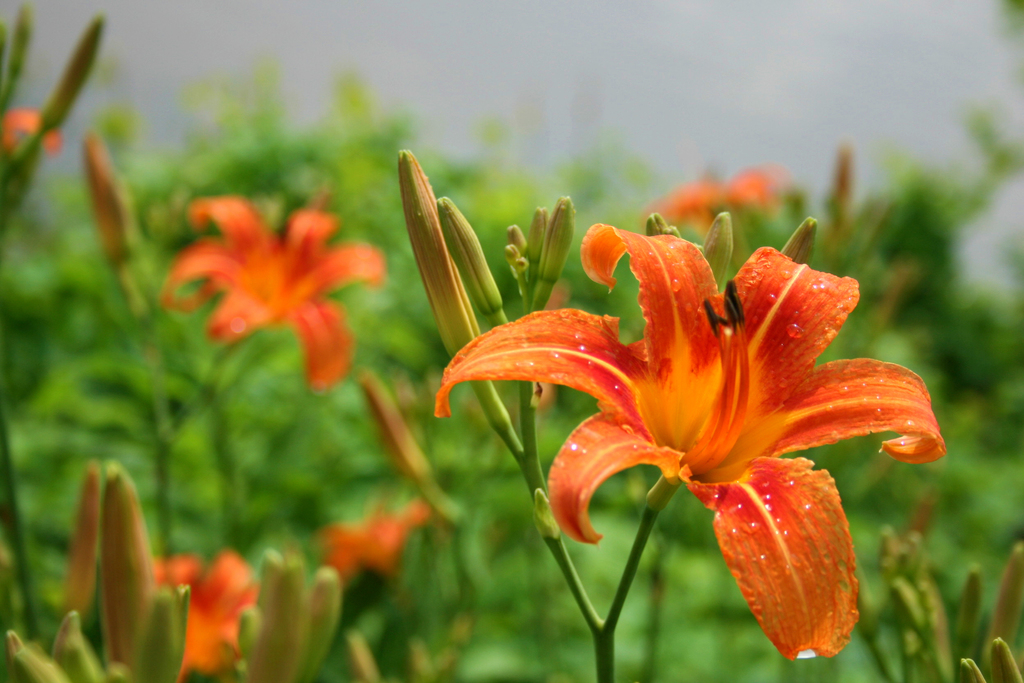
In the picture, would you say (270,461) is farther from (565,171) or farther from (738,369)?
(565,171)

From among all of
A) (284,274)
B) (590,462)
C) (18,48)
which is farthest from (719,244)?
(284,274)

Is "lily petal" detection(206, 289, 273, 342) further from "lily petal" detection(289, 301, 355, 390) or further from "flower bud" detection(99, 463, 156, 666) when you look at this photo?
"flower bud" detection(99, 463, 156, 666)

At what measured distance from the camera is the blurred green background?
1.60m

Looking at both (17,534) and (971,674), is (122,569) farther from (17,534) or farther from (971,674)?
(971,674)

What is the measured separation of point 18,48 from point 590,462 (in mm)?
1091

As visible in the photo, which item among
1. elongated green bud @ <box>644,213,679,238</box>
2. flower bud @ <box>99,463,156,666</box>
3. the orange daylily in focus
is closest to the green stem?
flower bud @ <box>99,463,156,666</box>

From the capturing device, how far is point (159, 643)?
0.50 m

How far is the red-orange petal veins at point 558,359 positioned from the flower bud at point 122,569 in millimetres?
270

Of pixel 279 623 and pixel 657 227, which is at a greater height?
pixel 657 227

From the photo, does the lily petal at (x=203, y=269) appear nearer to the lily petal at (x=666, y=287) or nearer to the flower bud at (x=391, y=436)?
the flower bud at (x=391, y=436)

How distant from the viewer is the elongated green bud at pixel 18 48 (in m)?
1.02

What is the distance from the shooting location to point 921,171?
22.2 feet

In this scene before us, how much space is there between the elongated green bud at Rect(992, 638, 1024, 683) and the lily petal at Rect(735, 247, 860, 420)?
21 cm

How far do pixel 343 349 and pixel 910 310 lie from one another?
250 inches
